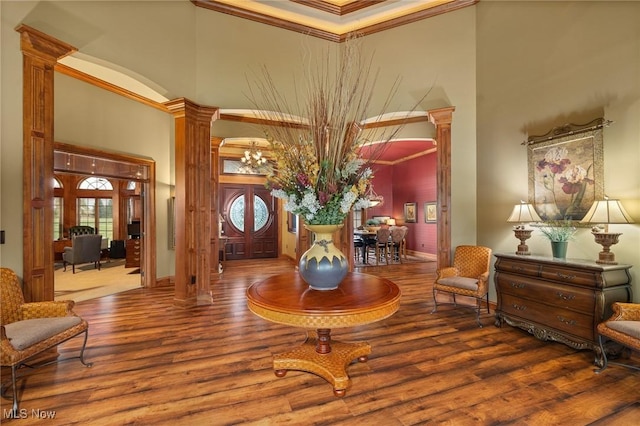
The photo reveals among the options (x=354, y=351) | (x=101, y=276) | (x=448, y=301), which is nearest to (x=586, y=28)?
(x=448, y=301)

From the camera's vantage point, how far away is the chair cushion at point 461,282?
11.8ft

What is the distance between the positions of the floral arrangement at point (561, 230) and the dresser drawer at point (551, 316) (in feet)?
2.42

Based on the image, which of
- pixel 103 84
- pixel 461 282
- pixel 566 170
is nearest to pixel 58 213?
pixel 103 84

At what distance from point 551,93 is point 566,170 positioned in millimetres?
942

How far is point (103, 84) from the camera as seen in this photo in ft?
15.2

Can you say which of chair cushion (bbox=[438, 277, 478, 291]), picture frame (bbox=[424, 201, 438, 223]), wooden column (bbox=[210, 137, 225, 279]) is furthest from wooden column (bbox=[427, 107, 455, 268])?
picture frame (bbox=[424, 201, 438, 223])

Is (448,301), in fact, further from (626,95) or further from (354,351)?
(626,95)

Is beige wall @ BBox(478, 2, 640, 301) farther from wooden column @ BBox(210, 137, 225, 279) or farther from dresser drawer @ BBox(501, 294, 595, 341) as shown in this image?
wooden column @ BBox(210, 137, 225, 279)

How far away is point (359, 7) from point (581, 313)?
195 inches

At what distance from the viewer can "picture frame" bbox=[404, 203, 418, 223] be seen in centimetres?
967

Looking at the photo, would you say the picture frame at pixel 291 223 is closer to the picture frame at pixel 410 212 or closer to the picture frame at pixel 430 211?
the picture frame at pixel 410 212

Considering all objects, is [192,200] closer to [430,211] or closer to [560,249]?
[560,249]

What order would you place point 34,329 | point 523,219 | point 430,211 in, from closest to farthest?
point 34,329 < point 523,219 < point 430,211

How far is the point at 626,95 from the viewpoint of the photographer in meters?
2.73
